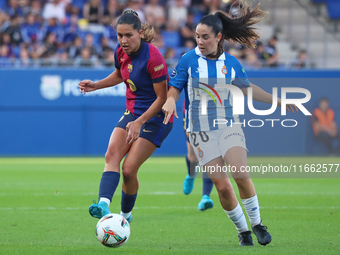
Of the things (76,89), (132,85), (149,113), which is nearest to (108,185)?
(149,113)

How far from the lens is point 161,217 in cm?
684

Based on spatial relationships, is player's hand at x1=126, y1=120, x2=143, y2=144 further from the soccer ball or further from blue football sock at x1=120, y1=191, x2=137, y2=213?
blue football sock at x1=120, y1=191, x2=137, y2=213

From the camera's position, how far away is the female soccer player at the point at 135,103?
199 inches

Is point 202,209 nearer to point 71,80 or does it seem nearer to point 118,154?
point 118,154

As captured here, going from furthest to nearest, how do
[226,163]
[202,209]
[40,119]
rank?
[40,119] → [202,209] → [226,163]

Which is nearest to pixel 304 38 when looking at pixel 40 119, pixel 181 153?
pixel 181 153

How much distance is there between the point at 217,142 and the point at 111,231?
1.26m

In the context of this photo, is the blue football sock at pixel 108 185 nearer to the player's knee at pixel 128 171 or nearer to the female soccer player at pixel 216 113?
the player's knee at pixel 128 171

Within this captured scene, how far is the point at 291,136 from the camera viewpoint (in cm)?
1692

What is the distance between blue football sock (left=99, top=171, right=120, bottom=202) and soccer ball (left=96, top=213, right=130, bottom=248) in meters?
0.30

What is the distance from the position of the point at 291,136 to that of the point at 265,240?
1252cm

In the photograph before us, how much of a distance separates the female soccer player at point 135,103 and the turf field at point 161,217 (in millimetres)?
654

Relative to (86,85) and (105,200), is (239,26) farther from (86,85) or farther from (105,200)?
(105,200)

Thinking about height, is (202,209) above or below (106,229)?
below
